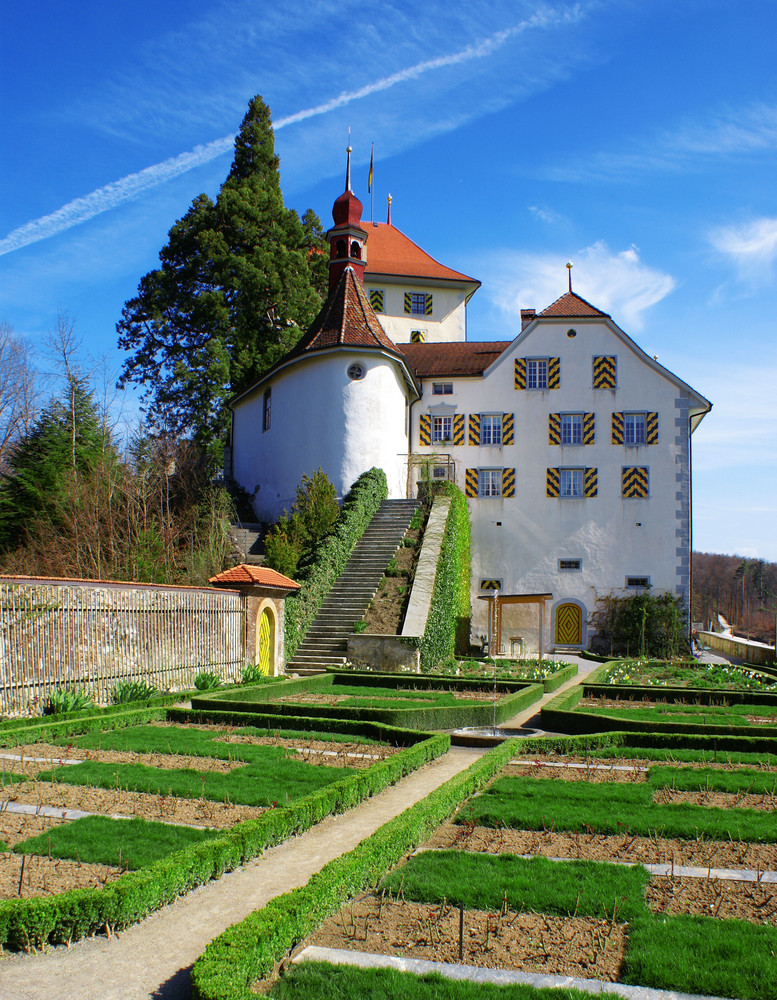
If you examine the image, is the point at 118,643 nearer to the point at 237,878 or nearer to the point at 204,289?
the point at 237,878

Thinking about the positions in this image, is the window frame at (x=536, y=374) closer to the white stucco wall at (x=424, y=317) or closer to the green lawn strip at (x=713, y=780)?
the white stucco wall at (x=424, y=317)

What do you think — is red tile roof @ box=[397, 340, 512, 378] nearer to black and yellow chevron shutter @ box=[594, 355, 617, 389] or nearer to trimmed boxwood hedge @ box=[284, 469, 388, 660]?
black and yellow chevron shutter @ box=[594, 355, 617, 389]

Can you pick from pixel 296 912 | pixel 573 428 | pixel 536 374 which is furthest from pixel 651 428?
pixel 296 912

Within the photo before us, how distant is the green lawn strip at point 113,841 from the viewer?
5.05 m

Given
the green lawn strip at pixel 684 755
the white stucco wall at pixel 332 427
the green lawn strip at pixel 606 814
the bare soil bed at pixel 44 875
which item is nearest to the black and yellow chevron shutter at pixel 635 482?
the white stucco wall at pixel 332 427

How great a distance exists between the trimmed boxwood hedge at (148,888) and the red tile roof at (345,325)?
873 inches

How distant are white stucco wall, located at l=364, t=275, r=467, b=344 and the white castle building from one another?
21.9 ft

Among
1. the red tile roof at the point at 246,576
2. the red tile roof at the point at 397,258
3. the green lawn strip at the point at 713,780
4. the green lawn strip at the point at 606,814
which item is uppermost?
the red tile roof at the point at 397,258

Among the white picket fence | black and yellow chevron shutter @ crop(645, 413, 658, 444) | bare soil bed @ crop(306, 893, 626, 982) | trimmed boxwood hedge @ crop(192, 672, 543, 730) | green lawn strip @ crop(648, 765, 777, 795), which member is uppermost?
black and yellow chevron shutter @ crop(645, 413, 658, 444)

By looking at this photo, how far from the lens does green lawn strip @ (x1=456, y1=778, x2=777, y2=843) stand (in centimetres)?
586

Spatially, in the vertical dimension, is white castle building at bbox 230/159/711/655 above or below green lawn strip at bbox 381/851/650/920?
above

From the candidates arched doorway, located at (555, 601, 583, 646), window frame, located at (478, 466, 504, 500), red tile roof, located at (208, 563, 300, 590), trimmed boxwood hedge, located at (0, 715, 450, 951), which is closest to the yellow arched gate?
red tile roof, located at (208, 563, 300, 590)

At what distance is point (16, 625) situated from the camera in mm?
10477

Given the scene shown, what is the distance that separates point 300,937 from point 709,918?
217cm
